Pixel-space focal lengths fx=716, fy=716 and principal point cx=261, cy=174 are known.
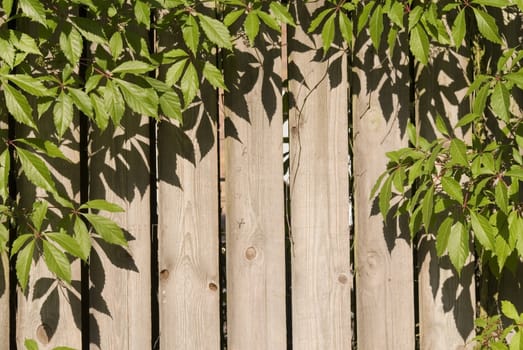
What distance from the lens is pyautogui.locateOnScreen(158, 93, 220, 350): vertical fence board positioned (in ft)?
7.58

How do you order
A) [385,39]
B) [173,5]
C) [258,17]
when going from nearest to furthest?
[173,5], [258,17], [385,39]

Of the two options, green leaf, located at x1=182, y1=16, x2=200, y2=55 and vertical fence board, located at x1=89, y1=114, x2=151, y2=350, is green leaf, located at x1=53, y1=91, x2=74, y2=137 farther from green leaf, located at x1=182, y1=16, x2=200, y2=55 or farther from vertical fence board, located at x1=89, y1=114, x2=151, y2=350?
green leaf, located at x1=182, y1=16, x2=200, y2=55

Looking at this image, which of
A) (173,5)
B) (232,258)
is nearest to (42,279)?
(232,258)

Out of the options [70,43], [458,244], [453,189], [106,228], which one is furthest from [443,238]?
[70,43]

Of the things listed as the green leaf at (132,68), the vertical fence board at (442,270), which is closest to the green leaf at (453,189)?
the vertical fence board at (442,270)

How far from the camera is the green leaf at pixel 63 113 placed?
2.04 m

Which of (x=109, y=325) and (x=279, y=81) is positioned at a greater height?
(x=279, y=81)

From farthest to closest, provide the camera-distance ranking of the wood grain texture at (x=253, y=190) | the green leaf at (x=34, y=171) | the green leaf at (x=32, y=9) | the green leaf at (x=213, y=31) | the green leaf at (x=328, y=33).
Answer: the wood grain texture at (x=253, y=190) → the green leaf at (x=328, y=33) → the green leaf at (x=213, y=31) → the green leaf at (x=34, y=171) → the green leaf at (x=32, y=9)

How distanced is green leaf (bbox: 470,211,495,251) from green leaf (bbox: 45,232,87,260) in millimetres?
1152

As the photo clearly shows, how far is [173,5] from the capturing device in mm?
2066

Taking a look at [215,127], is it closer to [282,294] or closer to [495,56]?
[282,294]

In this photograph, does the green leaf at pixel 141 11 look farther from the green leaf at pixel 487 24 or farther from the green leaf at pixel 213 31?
the green leaf at pixel 487 24

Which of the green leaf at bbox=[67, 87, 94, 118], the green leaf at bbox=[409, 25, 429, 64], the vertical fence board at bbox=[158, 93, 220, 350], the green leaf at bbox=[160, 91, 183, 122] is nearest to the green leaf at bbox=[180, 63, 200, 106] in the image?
the green leaf at bbox=[160, 91, 183, 122]

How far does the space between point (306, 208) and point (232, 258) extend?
0.29 m
